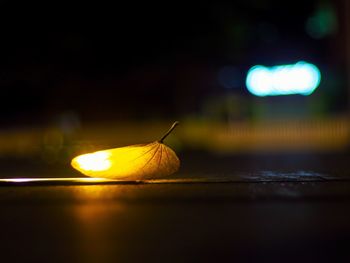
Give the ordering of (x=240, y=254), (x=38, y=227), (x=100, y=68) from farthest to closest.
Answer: (x=100, y=68) → (x=38, y=227) → (x=240, y=254)

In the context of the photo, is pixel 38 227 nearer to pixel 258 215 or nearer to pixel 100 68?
pixel 258 215

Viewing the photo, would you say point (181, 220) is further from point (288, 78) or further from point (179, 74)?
point (179, 74)

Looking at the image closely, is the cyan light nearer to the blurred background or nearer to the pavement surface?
the blurred background

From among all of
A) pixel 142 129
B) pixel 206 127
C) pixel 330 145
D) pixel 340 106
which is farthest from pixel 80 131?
pixel 340 106

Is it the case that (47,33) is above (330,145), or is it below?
above

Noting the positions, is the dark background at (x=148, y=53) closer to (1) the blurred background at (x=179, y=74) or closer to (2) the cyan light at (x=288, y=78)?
(1) the blurred background at (x=179, y=74)

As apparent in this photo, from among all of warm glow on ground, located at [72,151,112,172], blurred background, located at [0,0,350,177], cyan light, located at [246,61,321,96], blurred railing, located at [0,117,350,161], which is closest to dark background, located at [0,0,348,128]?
blurred background, located at [0,0,350,177]

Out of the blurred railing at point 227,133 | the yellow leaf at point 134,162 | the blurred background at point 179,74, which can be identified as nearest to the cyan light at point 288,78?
the blurred background at point 179,74
